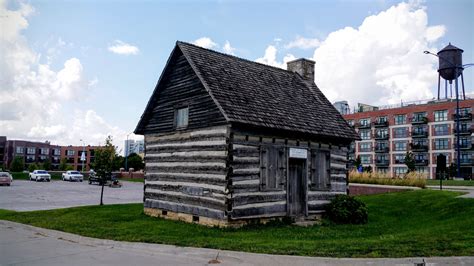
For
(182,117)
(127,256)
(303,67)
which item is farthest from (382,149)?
(127,256)

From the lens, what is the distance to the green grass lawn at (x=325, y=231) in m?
10.2

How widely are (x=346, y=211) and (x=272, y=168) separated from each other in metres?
4.09

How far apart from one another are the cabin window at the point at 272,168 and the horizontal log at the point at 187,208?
2033 millimetres

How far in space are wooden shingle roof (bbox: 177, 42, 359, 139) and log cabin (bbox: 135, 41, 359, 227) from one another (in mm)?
60

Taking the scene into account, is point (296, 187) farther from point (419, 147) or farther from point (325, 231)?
point (419, 147)

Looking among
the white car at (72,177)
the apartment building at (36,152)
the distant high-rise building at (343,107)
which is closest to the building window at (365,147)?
the distant high-rise building at (343,107)

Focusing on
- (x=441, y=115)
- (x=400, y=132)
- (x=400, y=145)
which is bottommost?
(x=400, y=145)

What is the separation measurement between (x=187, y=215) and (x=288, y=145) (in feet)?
16.4

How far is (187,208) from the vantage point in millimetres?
16656

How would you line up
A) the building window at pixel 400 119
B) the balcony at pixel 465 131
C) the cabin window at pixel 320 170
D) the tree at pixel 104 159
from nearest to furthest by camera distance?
the cabin window at pixel 320 170, the tree at pixel 104 159, the balcony at pixel 465 131, the building window at pixel 400 119

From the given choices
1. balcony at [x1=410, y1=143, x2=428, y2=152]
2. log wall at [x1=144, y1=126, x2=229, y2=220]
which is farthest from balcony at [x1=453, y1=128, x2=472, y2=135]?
log wall at [x1=144, y1=126, x2=229, y2=220]

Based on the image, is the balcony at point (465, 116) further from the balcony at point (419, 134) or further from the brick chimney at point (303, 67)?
the brick chimney at point (303, 67)

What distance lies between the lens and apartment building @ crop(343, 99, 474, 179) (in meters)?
80.2

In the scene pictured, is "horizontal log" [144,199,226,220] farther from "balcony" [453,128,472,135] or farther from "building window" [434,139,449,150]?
"building window" [434,139,449,150]
